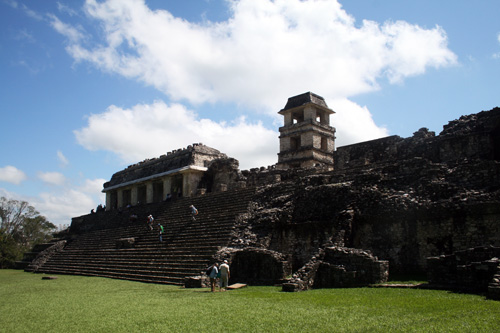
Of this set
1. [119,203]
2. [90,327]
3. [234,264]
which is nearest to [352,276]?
[234,264]

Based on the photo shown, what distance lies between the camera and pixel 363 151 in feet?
74.4

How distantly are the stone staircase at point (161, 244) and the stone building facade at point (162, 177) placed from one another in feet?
13.3

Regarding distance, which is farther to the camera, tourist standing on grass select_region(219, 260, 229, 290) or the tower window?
the tower window

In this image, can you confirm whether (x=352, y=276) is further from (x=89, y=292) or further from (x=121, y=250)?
(x=121, y=250)

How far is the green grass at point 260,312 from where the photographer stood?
605cm

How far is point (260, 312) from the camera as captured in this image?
736cm

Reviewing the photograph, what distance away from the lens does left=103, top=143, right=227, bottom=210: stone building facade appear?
29859 millimetres

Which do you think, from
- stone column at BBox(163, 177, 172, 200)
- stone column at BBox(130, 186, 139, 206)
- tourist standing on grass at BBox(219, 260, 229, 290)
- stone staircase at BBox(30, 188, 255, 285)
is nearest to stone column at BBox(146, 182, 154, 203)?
stone column at BBox(130, 186, 139, 206)

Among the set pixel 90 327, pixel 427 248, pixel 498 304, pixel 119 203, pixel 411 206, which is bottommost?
pixel 90 327

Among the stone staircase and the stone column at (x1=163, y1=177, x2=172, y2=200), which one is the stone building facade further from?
the stone staircase

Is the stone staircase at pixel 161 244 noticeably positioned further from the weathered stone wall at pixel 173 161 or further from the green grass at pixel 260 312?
the weathered stone wall at pixel 173 161

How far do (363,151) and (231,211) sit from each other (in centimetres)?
867

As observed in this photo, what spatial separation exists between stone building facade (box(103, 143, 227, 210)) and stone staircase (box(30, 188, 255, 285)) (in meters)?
4.06

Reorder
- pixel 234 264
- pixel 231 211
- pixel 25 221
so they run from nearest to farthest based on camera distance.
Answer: pixel 234 264 < pixel 231 211 < pixel 25 221
